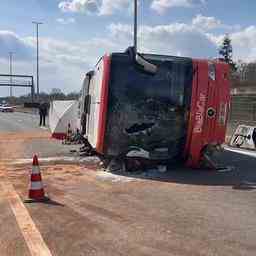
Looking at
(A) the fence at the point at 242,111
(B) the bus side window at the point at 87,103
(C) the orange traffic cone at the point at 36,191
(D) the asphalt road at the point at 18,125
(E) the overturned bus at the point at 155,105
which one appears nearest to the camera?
(C) the orange traffic cone at the point at 36,191

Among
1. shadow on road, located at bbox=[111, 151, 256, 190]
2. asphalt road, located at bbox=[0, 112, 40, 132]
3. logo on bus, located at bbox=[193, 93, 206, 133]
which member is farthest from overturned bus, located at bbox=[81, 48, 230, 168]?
asphalt road, located at bbox=[0, 112, 40, 132]

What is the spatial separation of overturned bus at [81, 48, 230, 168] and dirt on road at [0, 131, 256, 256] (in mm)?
814

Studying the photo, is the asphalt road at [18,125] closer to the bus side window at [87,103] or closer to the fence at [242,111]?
the fence at [242,111]

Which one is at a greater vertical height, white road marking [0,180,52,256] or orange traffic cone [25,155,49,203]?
orange traffic cone [25,155,49,203]

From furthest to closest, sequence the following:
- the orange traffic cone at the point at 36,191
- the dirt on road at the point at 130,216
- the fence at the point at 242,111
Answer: the fence at the point at 242,111, the orange traffic cone at the point at 36,191, the dirt on road at the point at 130,216

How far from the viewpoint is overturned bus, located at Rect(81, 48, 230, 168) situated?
1050 centimetres

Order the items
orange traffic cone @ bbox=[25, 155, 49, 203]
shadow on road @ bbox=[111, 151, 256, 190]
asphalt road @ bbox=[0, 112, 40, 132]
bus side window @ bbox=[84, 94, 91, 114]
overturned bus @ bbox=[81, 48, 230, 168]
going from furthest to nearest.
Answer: asphalt road @ bbox=[0, 112, 40, 132] < bus side window @ bbox=[84, 94, 91, 114] < overturned bus @ bbox=[81, 48, 230, 168] < shadow on road @ bbox=[111, 151, 256, 190] < orange traffic cone @ bbox=[25, 155, 49, 203]

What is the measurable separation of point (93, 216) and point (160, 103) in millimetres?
4672

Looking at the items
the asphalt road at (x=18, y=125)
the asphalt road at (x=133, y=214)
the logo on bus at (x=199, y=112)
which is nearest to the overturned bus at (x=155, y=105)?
the logo on bus at (x=199, y=112)

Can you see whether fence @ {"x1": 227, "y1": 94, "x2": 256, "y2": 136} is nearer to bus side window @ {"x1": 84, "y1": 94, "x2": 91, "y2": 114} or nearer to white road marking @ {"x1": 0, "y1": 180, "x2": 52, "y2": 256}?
bus side window @ {"x1": 84, "y1": 94, "x2": 91, "y2": 114}

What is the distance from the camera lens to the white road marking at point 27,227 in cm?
499

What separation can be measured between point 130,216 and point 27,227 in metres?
1.38

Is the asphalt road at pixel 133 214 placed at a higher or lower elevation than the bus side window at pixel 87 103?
lower

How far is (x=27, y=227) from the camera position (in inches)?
232
